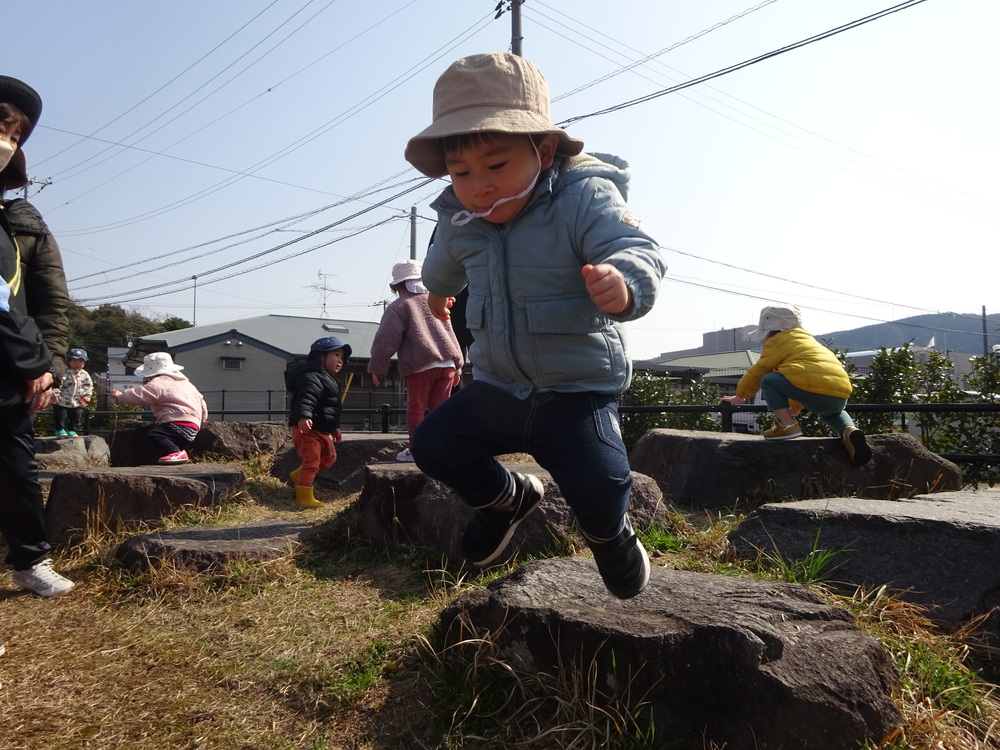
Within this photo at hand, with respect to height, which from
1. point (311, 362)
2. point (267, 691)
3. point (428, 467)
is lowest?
point (267, 691)

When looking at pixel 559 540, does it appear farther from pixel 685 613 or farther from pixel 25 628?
pixel 25 628

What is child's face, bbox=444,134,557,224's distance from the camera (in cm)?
201

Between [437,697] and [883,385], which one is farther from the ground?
[883,385]

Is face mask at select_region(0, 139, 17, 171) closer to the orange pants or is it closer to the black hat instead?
the black hat

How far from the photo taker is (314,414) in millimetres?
5414

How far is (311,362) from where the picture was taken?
5.66 metres

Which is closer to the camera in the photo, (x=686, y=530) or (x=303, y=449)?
(x=686, y=530)

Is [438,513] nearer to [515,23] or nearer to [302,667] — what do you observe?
[302,667]

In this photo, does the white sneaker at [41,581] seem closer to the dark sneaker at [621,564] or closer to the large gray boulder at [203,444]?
the dark sneaker at [621,564]

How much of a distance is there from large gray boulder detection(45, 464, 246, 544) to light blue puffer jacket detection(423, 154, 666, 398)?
112 inches

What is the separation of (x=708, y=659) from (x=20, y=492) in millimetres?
2675

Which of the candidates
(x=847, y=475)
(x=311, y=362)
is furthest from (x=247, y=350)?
(x=847, y=475)

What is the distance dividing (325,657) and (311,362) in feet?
11.5

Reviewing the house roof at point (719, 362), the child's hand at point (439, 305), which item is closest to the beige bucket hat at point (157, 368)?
the child's hand at point (439, 305)
